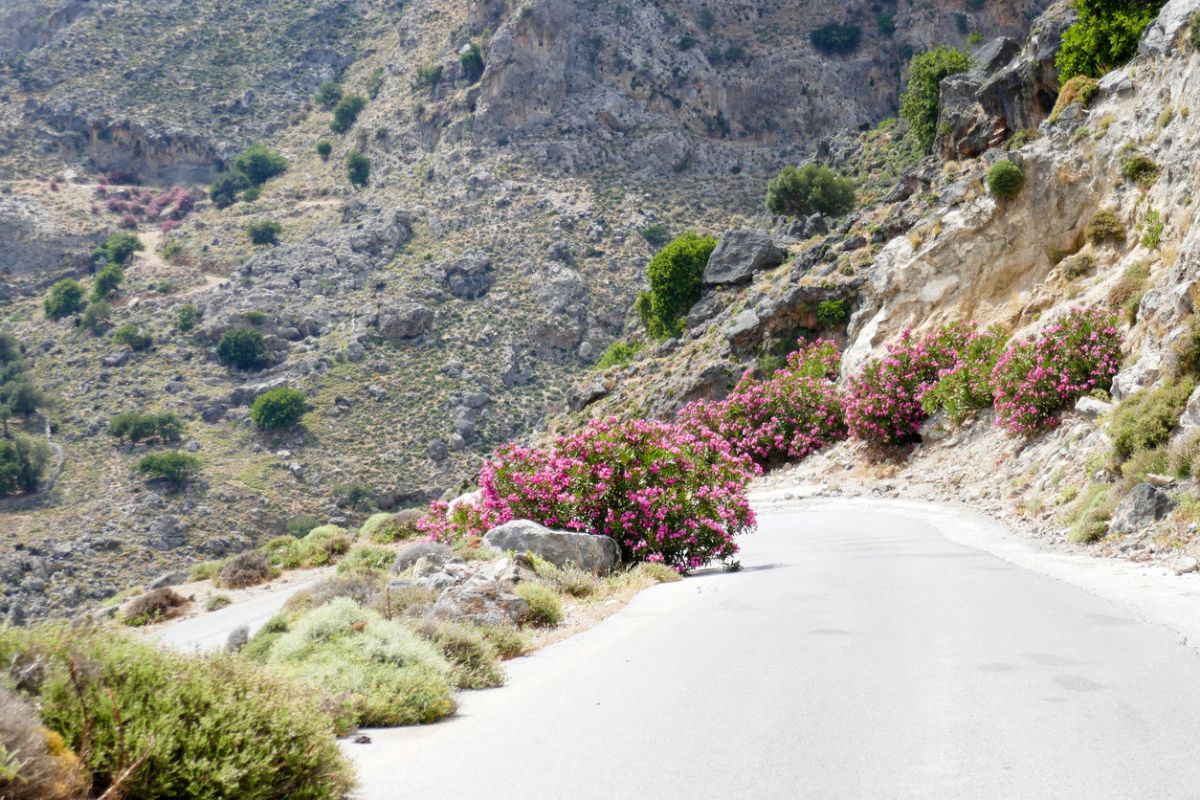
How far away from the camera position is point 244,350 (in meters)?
67.1

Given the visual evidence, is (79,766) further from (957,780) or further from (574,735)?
(957,780)

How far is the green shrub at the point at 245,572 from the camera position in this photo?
22.9m

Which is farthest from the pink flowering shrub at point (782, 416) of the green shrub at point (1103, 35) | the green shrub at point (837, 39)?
the green shrub at point (837, 39)

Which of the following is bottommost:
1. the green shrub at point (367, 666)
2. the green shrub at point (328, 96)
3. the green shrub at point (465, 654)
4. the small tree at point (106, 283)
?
the green shrub at point (465, 654)

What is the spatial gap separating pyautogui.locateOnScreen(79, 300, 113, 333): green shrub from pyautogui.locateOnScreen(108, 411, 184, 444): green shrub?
1668cm

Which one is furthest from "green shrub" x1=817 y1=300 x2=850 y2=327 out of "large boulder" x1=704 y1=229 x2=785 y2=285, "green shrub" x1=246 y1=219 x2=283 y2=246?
"green shrub" x1=246 y1=219 x2=283 y2=246

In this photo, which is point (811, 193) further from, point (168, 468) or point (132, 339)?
point (132, 339)

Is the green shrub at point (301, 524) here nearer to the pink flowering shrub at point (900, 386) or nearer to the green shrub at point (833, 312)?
the green shrub at point (833, 312)

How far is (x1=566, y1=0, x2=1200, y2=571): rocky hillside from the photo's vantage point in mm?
14094

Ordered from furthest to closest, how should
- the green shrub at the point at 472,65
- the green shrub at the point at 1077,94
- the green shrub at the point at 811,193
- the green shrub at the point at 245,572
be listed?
the green shrub at the point at 472,65, the green shrub at the point at 811,193, the green shrub at the point at 1077,94, the green shrub at the point at 245,572

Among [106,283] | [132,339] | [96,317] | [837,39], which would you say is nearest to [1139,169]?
[132,339]

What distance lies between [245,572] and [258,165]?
8240 cm

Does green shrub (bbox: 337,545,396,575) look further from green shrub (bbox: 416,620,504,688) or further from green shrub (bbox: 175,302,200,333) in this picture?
green shrub (bbox: 175,302,200,333)

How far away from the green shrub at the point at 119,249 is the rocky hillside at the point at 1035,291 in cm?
5776
